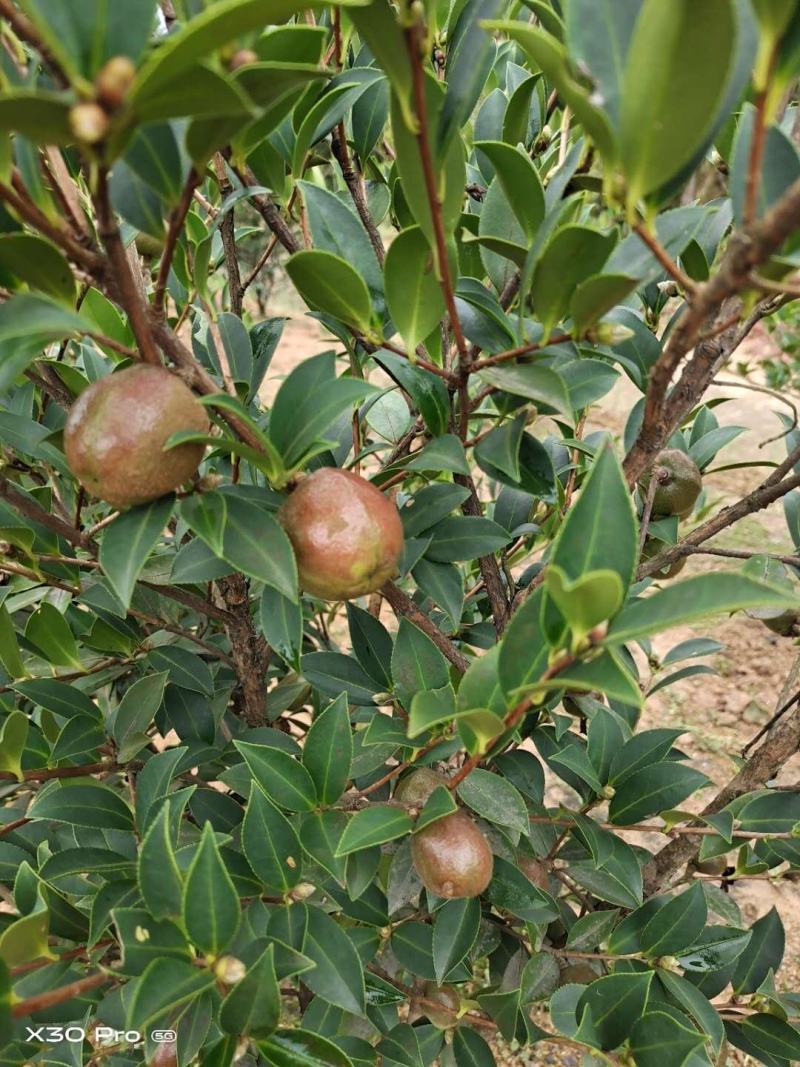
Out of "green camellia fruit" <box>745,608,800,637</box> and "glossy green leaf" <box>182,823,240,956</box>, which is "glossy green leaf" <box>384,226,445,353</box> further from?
"green camellia fruit" <box>745,608,800,637</box>

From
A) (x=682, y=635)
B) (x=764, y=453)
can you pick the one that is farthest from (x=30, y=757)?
(x=764, y=453)

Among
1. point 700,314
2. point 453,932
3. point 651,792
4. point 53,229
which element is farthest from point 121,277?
point 651,792

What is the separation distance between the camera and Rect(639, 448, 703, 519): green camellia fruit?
3.66 feet

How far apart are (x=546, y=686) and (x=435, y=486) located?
0.34 metres

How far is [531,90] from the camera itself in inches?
35.8

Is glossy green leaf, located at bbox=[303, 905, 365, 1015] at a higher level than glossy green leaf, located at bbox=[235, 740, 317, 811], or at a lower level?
lower

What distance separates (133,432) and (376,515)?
196mm

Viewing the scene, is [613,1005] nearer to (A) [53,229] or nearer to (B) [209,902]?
(B) [209,902]

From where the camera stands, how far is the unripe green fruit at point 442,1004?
1.07 meters

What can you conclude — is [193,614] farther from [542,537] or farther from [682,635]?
[682,635]

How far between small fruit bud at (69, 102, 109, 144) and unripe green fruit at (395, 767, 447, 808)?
0.69 meters

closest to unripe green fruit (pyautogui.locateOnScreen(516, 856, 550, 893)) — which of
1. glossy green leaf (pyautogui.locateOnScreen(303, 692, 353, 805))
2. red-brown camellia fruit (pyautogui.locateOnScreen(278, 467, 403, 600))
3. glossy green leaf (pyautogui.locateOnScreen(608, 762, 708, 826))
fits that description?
glossy green leaf (pyautogui.locateOnScreen(608, 762, 708, 826))

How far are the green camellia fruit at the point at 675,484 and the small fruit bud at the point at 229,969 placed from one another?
0.78m

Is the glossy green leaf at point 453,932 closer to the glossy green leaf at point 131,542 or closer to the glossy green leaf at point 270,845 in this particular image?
the glossy green leaf at point 270,845
